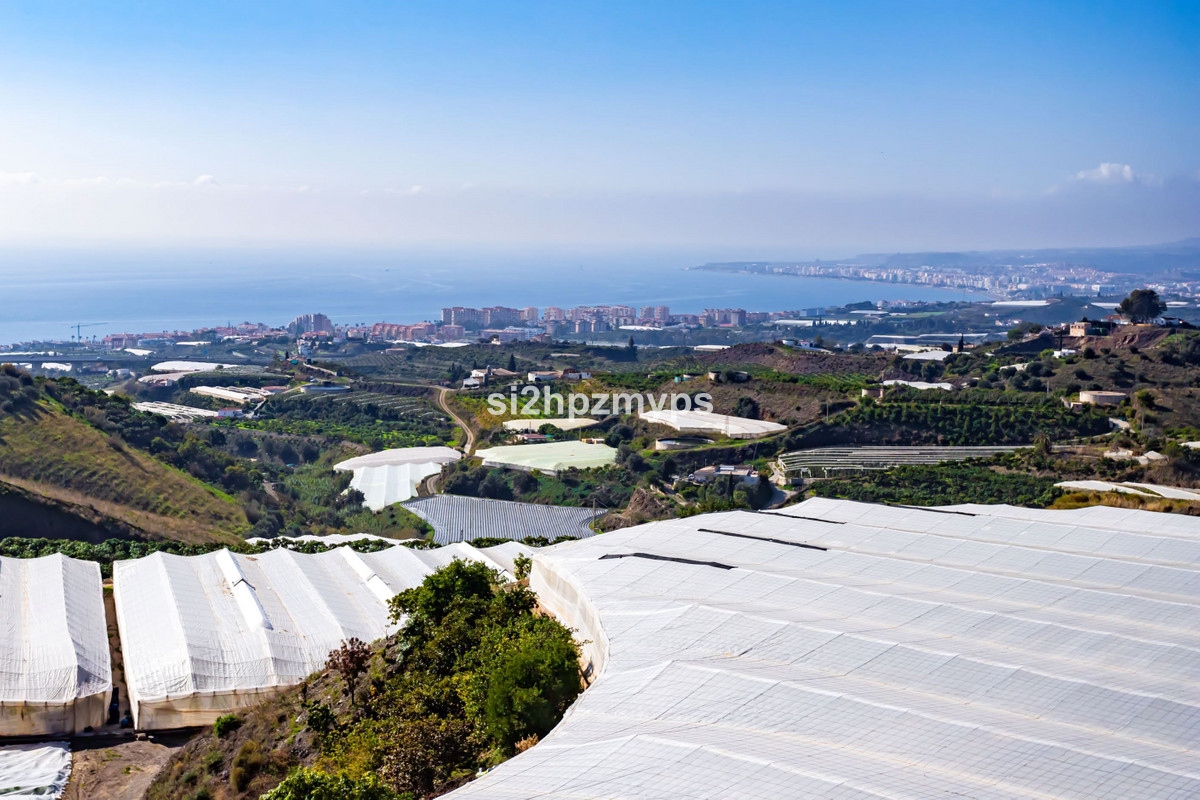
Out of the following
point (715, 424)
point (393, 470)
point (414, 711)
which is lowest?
point (393, 470)

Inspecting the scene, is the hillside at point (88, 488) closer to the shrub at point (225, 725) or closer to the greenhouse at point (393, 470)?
the greenhouse at point (393, 470)

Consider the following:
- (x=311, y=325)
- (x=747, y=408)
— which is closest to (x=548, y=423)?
(x=747, y=408)

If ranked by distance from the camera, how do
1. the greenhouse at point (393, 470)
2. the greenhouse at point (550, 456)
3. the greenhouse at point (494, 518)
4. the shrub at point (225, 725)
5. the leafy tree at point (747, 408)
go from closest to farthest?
the shrub at point (225, 725)
the greenhouse at point (494, 518)
the greenhouse at point (393, 470)
the greenhouse at point (550, 456)
the leafy tree at point (747, 408)

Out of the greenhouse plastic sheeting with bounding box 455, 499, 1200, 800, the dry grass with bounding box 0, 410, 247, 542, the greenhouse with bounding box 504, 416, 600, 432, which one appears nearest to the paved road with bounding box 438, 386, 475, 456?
the greenhouse with bounding box 504, 416, 600, 432

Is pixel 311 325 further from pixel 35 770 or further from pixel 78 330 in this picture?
pixel 35 770

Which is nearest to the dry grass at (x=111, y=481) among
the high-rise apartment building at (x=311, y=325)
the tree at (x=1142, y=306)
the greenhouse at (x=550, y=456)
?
the greenhouse at (x=550, y=456)

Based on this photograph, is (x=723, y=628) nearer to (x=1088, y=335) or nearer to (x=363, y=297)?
(x=1088, y=335)

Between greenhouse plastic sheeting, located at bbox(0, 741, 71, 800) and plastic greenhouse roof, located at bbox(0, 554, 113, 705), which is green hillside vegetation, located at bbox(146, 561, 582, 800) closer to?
greenhouse plastic sheeting, located at bbox(0, 741, 71, 800)
